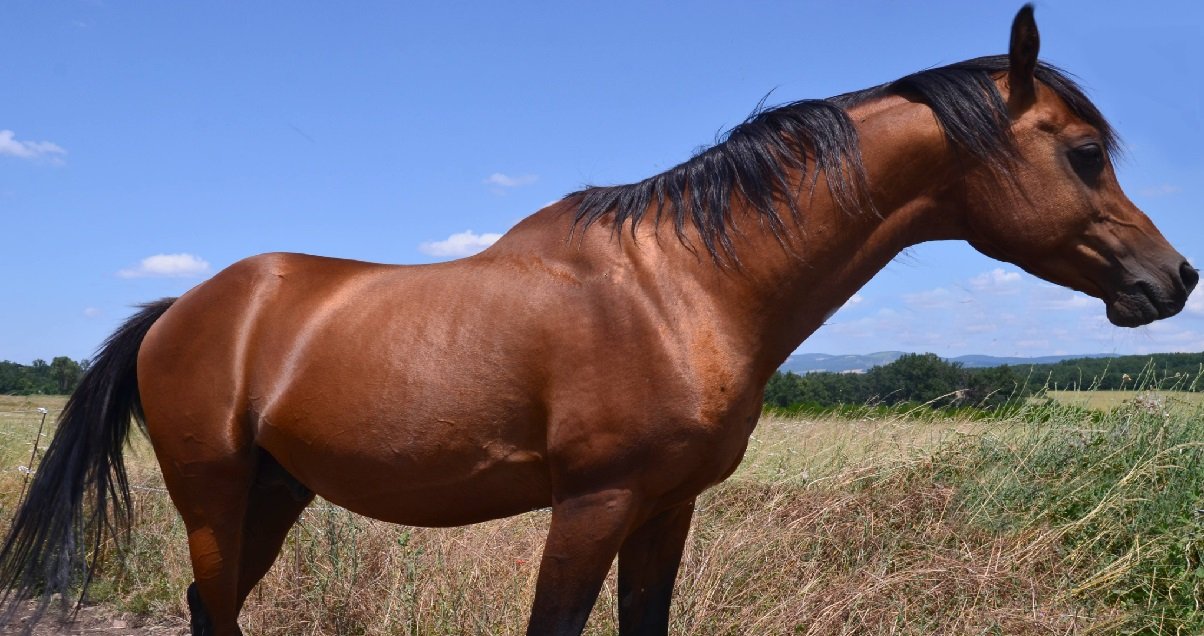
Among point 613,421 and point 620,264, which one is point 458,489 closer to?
point 613,421

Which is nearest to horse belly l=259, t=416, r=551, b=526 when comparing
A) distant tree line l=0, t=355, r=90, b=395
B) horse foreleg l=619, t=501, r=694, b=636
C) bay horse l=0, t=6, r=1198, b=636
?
bay horse l=0, t=6, r=1198, b=636

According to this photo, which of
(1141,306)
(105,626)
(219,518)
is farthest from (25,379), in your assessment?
(1141,306)

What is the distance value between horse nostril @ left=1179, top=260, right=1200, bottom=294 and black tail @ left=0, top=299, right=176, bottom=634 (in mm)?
3555

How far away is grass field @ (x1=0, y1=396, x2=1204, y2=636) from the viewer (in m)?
3.92

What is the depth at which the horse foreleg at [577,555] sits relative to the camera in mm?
2330

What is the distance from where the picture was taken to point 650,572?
2828mm

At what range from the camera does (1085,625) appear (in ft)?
12.7

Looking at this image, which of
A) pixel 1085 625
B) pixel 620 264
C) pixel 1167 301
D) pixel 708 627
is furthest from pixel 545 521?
pixel 1167 301

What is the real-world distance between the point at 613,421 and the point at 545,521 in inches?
133

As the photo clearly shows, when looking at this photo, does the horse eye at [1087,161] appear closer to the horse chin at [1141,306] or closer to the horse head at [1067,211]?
the horse head at [1067,211]

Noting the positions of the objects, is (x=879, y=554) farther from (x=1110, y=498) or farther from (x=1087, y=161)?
(x=1087, y=161)

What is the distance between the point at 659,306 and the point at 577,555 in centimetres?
71

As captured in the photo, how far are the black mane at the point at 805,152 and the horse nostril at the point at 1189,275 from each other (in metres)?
0.39

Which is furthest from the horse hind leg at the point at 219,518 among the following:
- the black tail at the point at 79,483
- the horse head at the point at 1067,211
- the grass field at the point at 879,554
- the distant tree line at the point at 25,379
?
the distant tree line at the point at 25,379
